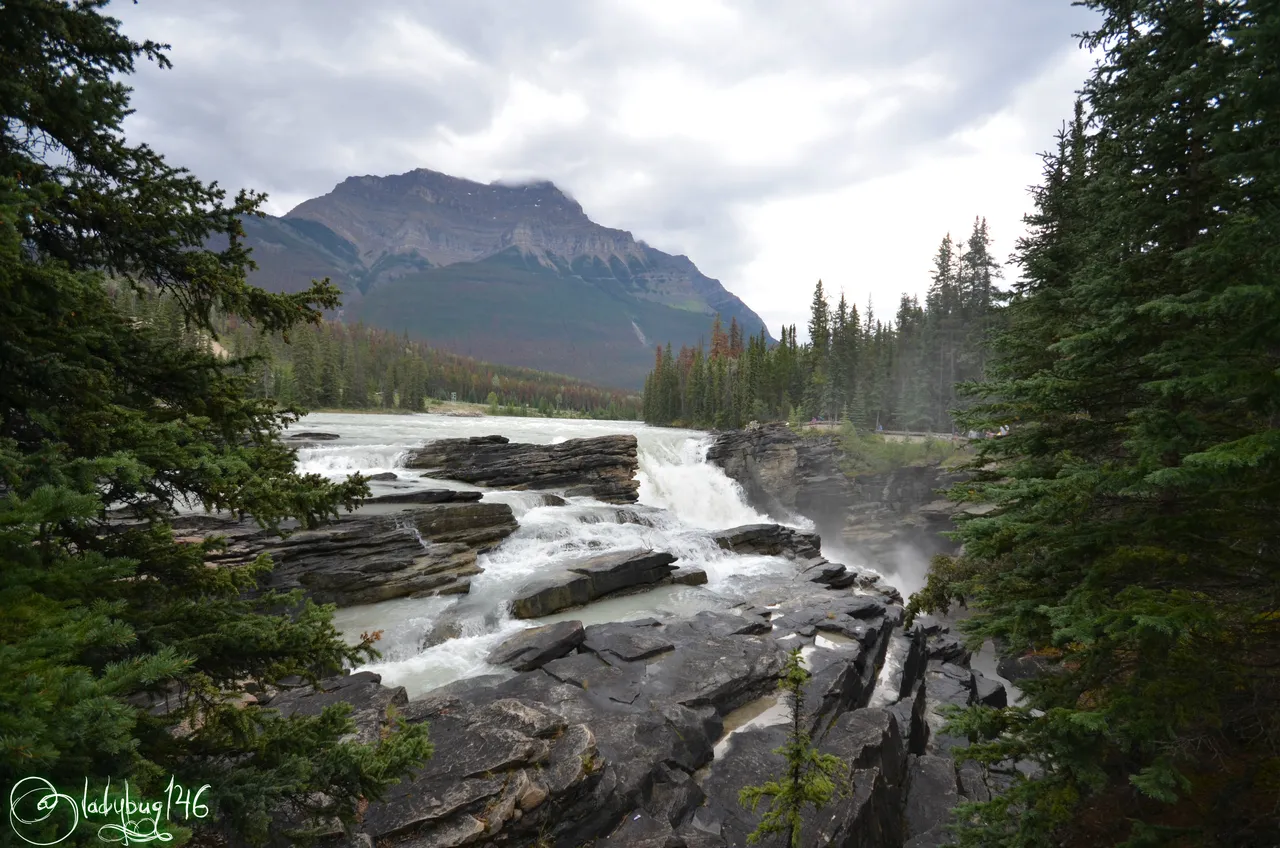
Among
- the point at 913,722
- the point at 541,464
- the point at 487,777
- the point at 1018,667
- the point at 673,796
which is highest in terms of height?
the point at 541,464

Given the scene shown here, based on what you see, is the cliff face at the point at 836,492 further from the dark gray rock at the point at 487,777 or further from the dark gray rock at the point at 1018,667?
the dark gray rock at the point at 487,777

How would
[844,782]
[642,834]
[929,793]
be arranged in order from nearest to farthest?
1. [642,834]
2. [844,782]
3. [929,793]

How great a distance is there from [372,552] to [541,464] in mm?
15356

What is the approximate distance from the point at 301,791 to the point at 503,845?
4313 millimetres

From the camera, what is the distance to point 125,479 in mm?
3609

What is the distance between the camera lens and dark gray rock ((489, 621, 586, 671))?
1280cm

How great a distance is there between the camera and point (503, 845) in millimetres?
6922

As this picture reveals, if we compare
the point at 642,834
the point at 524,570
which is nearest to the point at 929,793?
the point at 642,834

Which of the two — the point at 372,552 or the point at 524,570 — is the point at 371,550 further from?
the point at 524,570

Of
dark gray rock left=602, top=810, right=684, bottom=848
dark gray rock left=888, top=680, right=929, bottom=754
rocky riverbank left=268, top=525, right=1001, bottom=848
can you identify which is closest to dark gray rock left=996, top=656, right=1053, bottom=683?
rocky riverbank left=268, top=525, right=1001, bottom=848

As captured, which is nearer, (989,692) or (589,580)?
(989,692)

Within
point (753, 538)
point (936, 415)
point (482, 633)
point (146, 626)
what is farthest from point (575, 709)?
point (936, 415)

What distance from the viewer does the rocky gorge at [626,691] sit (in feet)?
25.0

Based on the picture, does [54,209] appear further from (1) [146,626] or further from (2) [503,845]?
(2) [503,845]
